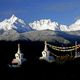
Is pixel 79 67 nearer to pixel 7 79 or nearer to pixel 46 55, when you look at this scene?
pixel 7 79

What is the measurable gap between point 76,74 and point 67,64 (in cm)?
1374

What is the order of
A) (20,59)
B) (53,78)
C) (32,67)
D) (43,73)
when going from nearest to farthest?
(53,78), (43,73), (32,67), (20,59)

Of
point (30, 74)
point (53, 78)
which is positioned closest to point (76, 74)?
point (53, 78)

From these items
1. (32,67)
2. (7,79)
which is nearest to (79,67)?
(32,67)

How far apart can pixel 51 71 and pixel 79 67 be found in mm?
6047

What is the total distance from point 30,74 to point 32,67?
6808mm

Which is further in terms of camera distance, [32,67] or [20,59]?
[20,59]

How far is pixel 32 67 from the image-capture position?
79.7m

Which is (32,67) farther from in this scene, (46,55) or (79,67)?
(46,55)

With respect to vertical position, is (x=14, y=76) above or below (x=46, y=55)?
below

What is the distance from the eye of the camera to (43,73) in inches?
Answer: 2906

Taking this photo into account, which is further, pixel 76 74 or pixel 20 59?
pixel 20 59

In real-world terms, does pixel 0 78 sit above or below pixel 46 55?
below

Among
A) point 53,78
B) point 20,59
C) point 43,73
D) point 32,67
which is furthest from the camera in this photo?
point 20,59
